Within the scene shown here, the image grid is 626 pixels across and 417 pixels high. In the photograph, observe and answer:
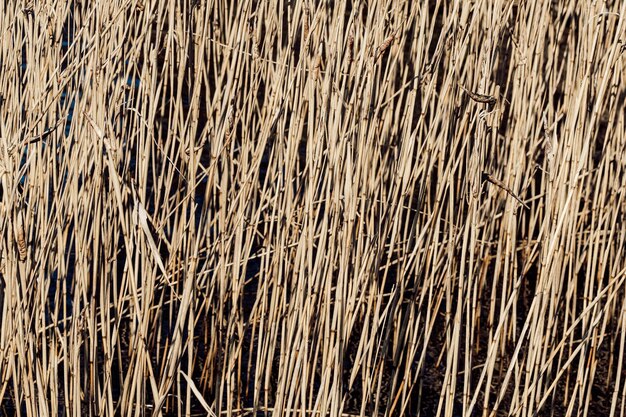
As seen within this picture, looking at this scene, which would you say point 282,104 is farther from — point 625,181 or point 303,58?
point 625,181

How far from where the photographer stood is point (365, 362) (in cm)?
189

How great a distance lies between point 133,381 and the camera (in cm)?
175

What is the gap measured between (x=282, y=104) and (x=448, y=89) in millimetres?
336

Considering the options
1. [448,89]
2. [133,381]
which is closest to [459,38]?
[448,89]

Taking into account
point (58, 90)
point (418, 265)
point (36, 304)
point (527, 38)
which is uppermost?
point (527, 38)

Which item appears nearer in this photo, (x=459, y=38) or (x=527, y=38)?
(x=459, y=38)

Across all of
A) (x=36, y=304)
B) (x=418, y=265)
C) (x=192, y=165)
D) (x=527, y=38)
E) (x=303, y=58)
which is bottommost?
(x=36, y=304)

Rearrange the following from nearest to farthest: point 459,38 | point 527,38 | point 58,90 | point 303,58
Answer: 1. point 58,90
2. point 303,58
3. point 459,38
4. point 527,38

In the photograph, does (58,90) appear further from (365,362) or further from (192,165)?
(365,362)

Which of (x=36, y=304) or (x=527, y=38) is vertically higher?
(x=527, y=38)

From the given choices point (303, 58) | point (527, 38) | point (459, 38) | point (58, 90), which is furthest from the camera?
point (527, 38)

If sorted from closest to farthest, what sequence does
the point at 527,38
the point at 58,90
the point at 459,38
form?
the point at 58,90, the point at 459,38, the point at 527,38

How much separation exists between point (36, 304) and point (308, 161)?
0.60m

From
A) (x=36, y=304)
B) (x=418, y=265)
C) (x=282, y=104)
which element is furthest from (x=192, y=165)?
(x=418, y=265)
